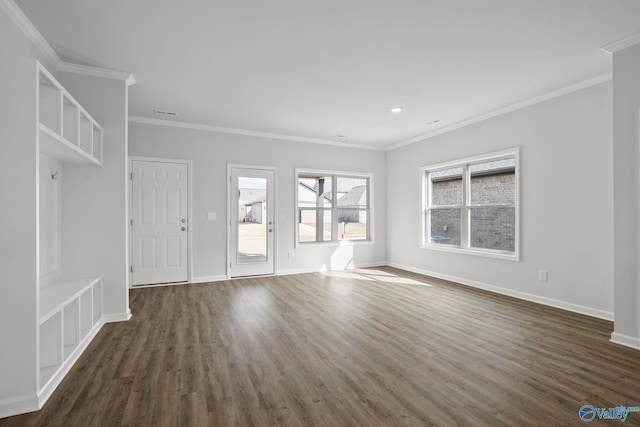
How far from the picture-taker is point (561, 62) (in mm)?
3295

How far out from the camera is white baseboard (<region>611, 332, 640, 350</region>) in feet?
9.39

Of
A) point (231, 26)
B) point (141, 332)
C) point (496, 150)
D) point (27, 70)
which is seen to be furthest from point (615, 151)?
point (141, 332)

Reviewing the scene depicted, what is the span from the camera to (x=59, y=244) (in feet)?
10.7

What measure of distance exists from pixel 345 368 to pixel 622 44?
377 centimetres

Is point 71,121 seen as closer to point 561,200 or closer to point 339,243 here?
point 339,243

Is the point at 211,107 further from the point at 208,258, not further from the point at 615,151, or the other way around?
the point at 615,151

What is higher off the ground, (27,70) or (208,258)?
(27,70)

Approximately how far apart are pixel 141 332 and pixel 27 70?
247cm

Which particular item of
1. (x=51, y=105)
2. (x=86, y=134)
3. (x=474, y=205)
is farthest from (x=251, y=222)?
(x=474, y=205)

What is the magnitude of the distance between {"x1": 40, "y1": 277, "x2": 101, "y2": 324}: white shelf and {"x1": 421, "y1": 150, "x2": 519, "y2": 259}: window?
204 inches

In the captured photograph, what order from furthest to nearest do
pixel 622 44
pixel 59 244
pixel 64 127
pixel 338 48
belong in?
pixel 59 244 → pixel 338 48 → pixel 622 44 → pixel 64 127

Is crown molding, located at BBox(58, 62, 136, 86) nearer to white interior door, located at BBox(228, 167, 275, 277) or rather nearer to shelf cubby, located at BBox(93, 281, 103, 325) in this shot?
shelf cubby, located at BBox(93, 281, 103, 325)

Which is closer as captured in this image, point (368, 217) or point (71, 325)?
point (71, 325)

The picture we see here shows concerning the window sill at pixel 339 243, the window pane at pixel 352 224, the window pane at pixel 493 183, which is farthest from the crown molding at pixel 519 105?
the window sill at pixel 339 243
